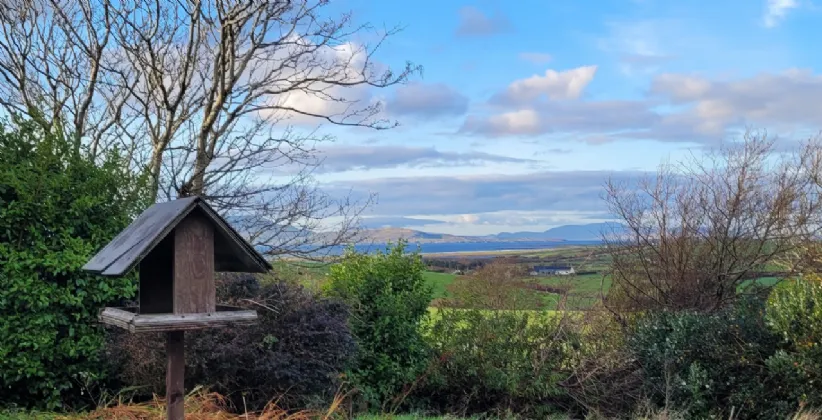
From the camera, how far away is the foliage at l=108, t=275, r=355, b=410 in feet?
22.7

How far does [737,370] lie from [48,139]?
29.4ft

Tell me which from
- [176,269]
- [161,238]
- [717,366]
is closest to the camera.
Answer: [161,238]

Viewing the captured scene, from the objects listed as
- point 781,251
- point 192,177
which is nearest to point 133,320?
point 192,177

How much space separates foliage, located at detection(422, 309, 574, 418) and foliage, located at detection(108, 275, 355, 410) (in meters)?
2.77

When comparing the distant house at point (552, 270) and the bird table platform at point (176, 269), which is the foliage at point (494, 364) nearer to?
the distant house at point (552, 270)

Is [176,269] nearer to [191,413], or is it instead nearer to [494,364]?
[191,413]

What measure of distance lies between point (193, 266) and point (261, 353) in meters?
3.14

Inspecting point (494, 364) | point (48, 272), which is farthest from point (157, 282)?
point (494, 364)

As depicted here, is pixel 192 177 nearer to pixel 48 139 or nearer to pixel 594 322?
pixel 48 139

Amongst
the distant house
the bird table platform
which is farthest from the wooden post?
the distant house

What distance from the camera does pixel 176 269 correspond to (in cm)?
422

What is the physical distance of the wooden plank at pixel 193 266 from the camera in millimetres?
4219

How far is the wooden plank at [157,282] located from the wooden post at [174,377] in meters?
0.19

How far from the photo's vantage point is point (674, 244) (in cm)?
1127
